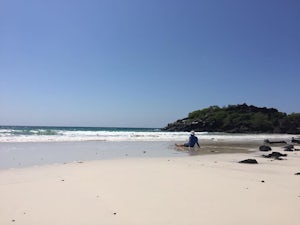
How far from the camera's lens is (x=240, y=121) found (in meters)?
86.2

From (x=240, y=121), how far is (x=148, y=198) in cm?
8170

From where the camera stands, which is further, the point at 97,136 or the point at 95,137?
the point at 97,136

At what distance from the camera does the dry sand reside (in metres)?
5.91

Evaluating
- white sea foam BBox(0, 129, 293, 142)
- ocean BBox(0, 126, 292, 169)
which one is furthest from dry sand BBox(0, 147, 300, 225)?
white sea foam BBox(0, 129, 293, 142)

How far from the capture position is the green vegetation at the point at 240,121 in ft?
266

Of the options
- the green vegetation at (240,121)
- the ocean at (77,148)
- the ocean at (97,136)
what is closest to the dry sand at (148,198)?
the ocean at (77,148)

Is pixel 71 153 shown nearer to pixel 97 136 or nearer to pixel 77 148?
pixel 77 148

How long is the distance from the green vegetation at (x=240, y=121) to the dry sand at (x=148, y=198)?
2864 inches

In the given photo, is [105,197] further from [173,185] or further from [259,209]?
[259,209]

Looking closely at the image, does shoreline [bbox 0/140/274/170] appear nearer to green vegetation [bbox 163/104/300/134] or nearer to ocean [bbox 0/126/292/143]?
ocean [bbox 0/126/292/143]

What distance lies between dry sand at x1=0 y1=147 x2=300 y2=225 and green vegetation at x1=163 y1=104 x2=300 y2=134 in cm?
7274

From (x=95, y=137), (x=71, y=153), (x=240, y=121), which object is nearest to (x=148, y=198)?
(x=71, y=153)

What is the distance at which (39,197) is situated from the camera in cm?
731

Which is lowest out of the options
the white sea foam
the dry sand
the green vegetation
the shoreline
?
the dry sand
